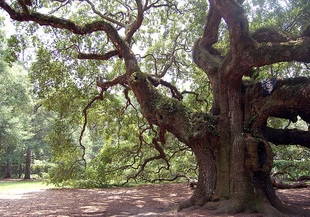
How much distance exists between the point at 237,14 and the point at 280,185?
281 inches

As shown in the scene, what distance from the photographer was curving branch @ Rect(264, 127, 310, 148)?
7.33m

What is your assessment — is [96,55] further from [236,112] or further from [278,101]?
[278,101]

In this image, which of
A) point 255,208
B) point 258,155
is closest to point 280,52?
point 258,155

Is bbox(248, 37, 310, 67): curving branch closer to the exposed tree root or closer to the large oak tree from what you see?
the large oak tree

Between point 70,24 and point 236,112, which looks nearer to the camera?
point 236,112

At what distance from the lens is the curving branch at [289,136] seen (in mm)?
7332

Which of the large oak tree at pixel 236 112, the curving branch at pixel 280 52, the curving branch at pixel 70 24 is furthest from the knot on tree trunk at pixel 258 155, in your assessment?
the curving branch at pixel 70 24

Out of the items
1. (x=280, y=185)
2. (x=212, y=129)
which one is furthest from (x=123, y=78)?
(x=280, y=185)

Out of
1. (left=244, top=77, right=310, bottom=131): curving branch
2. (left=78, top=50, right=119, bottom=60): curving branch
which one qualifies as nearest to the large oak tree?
(left=244, top=77, right=310, bottom=131): curving branch

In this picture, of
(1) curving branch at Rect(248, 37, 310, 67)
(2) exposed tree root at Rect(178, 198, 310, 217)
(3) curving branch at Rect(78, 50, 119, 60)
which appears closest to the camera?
(2) exposed tree root at Rect(178, 198, 310, 217)

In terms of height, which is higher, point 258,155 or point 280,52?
point 280,52

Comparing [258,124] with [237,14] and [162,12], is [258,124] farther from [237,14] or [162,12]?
[162,12]

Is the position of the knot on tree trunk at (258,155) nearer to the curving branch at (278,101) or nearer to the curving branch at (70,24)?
the curving branch at (278,101)

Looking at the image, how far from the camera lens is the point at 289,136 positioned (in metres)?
7.55
